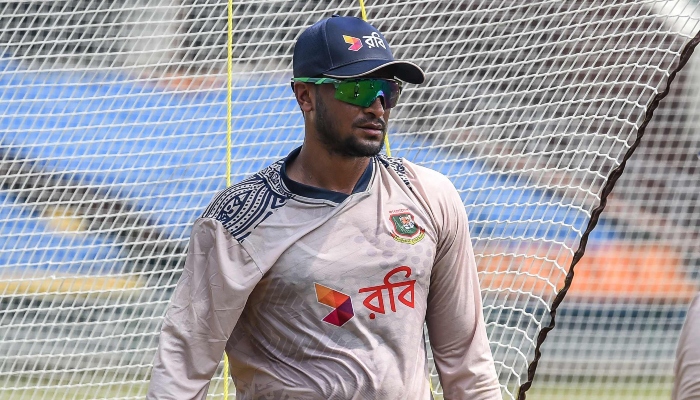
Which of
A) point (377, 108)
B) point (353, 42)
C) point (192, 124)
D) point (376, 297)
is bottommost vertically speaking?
point (192, 124)

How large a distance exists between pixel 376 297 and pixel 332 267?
11 cm

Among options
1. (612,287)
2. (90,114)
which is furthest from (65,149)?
(612,287)

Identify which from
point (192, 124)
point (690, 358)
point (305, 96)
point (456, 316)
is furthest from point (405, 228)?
point (192, 124)

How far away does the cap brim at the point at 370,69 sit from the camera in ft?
7.09

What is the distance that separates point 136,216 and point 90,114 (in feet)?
1.42

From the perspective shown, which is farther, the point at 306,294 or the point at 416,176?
the point at 416,176

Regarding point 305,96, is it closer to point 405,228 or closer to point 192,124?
point 405,228

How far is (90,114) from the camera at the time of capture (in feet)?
13.5

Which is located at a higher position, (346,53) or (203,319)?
(346,53)

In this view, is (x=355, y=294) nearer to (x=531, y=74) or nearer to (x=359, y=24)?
(x=359, y=24)

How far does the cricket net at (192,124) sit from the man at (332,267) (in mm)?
1654

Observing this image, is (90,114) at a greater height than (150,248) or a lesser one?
greater

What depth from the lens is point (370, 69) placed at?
2.17 meters

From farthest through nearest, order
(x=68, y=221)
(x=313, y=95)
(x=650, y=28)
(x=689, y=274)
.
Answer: (x=689, y=274) < (x=650, y=28) < (x=68, y=221) < (x=313, y=95)
